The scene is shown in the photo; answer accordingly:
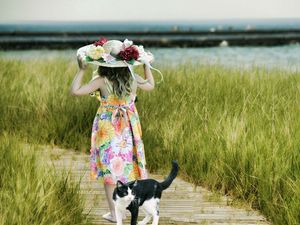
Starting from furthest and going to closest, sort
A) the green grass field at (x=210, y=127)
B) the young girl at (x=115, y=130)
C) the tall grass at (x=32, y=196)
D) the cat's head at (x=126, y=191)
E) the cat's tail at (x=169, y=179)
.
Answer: the green grass field at (x=210, y=127) < the young girl at (x=115, y=130) < the cat's tail at (x=169, y=179) < the cat's head at (x=126, y=191) < the tall grass at (x=32, y=196)

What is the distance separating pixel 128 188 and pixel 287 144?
161 cm

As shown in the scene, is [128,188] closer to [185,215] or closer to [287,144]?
[185,215]

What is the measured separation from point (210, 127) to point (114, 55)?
1.65 meters

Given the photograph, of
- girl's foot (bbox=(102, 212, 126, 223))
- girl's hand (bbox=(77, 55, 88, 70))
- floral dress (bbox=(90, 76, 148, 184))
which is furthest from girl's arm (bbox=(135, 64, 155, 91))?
girl's foot (bbox=(102, 212, 126, 223))

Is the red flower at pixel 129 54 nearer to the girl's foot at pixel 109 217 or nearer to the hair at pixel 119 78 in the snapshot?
the hair at pixel 119 78

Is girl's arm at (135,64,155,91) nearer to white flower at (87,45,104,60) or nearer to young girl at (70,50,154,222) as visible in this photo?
young girl at (70,50,154,222)

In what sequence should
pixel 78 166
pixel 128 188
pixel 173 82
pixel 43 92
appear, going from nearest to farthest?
1. pixel 128 188
2. pixel 78 166
3. pixel 43 92
4. pixel 173 82

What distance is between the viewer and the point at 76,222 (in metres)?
4.55

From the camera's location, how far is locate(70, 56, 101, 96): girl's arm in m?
4.81

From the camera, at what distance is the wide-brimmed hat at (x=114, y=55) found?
15.8 feet

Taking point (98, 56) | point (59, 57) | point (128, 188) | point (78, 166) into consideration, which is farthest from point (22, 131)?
point (59, 57)

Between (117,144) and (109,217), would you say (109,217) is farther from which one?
(117,144)

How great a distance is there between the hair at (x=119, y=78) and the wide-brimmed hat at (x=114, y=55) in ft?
0.27

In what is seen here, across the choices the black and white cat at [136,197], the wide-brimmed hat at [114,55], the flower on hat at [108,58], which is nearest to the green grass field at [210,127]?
the black and white cat at [136,197]
